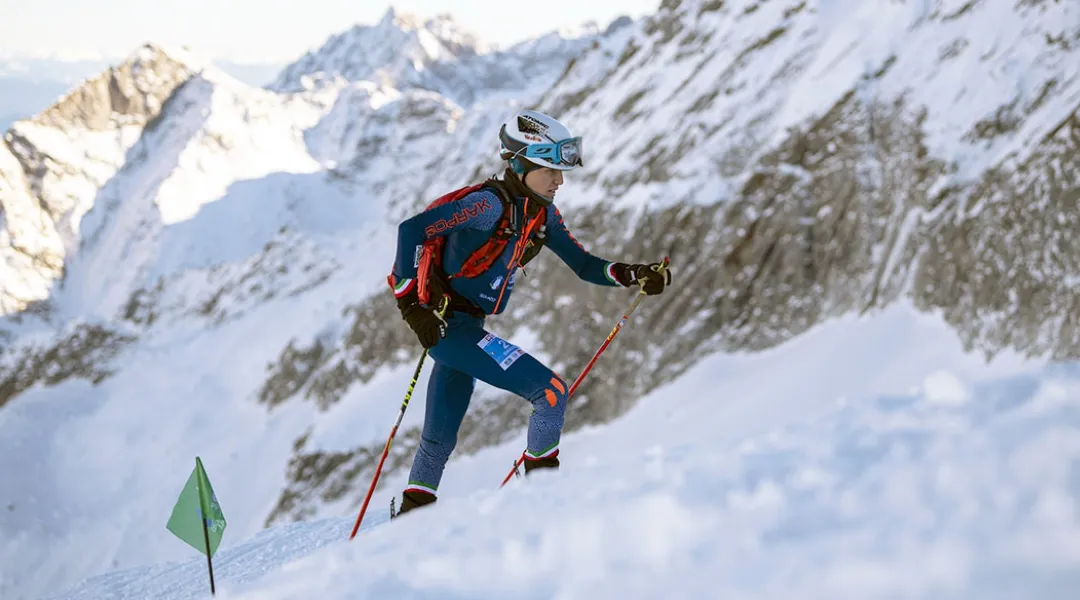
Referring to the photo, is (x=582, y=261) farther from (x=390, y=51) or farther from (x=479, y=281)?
(x=390, y=51)

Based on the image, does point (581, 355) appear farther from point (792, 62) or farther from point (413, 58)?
point (413, 58)

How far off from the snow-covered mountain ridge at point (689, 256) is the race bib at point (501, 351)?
9678mm

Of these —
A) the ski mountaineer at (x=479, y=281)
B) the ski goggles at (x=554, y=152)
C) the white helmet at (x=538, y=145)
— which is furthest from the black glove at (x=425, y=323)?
the ski goggles at (x=554, y=152)

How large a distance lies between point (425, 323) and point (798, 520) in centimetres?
346

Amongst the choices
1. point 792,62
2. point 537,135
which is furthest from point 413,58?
point 537,135

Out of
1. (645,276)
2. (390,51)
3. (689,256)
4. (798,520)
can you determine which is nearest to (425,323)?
(645,276)

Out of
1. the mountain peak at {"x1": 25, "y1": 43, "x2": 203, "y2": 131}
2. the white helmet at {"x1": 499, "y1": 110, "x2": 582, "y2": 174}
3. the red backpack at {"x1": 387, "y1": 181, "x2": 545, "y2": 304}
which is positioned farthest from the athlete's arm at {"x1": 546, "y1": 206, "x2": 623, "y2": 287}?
the mountain peak at {"x1": 25, "y1": 43, "x2": 203, "y2": 131}

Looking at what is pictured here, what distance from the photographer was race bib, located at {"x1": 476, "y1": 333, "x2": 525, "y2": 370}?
20.1ft

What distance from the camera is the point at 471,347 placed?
246 inches

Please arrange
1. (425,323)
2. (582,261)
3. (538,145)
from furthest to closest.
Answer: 1. (582,261)
2. (538,145)
3. (425,323)

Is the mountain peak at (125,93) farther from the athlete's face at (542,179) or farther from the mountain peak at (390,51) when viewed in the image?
the athlete's face at (542,179)

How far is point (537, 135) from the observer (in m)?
6.21

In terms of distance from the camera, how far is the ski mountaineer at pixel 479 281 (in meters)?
6.06

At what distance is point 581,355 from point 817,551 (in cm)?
1916
